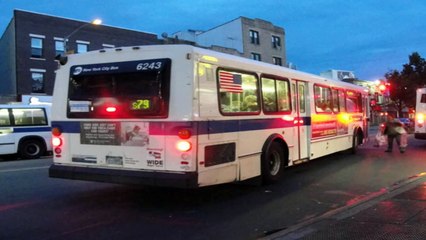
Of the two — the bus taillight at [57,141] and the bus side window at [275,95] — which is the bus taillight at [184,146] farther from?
the bus side window at [275,95]

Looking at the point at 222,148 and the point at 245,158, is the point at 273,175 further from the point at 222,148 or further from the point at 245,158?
the point at 222,148

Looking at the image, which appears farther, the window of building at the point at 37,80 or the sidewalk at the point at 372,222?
the window of building at the point at 37,80

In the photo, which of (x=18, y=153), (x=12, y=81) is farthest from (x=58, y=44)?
(x=18, y=153)

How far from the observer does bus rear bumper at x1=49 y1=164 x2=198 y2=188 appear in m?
7.49

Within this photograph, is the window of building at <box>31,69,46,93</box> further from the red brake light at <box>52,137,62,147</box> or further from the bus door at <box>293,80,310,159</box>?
the red brake light at <box>52,137,62,147</box>

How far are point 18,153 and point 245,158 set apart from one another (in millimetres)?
12011

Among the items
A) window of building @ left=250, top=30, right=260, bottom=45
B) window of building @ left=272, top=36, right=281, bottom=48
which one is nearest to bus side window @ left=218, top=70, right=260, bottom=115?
window of building @ left=250, top=30, right=260, bottom=45

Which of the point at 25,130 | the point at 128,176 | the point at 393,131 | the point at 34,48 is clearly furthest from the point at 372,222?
the point at 34,48

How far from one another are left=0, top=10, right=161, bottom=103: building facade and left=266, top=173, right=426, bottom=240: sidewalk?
101ft

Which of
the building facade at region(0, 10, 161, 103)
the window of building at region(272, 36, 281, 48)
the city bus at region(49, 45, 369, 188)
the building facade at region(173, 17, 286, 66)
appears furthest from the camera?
the window of building at region(272, 36, 281, 48)

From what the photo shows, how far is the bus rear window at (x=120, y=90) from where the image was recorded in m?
7.75

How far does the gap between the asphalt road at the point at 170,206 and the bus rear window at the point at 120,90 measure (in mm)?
1595

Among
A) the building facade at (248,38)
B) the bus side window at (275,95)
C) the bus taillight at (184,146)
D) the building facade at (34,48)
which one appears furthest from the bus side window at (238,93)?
the building facade at (248,38)

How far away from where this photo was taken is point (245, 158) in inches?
354
